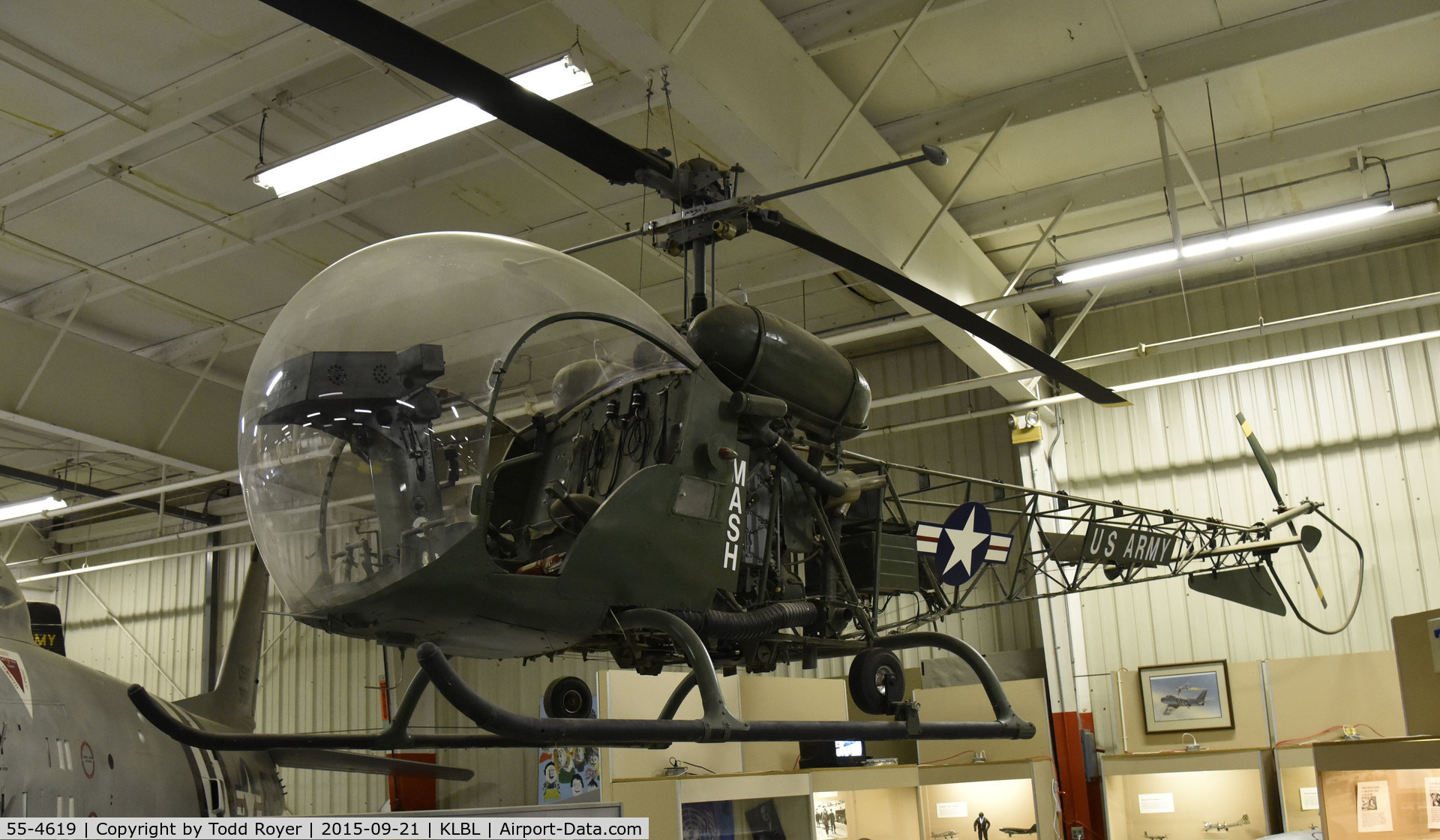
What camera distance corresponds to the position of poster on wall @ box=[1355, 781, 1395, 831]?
4035 mm

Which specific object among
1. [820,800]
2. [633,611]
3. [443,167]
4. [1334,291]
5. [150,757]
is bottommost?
[820,800]

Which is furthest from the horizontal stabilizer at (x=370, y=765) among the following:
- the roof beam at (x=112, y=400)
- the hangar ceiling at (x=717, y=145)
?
the roof beam at (x=112, y=400)

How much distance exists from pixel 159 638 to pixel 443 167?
14.3 m

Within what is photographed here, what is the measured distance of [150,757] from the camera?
6078 millimetres

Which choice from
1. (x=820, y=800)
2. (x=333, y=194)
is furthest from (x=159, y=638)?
(x=820, y=800)

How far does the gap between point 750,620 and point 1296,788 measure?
7.95 m

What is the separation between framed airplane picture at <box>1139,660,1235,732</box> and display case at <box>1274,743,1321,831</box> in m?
0.67

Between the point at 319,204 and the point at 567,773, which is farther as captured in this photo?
the point at 567,773

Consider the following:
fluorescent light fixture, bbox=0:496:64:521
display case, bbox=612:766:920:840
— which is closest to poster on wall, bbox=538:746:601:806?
display case, bbox=612:766:920:840

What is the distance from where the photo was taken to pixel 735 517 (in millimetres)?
3967

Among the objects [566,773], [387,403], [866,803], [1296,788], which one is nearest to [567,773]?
[566,773]

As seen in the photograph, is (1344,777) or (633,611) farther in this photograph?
(1344,777)

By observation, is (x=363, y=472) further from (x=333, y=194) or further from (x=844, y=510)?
(x=333, y=194)

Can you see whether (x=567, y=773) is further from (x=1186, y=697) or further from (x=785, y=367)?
(x=785, y=367)
